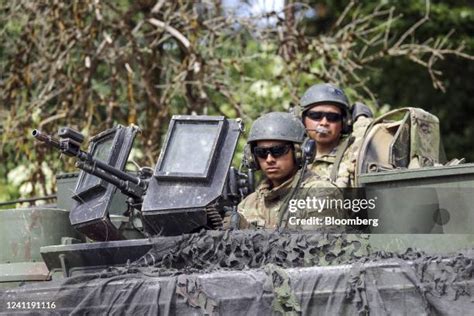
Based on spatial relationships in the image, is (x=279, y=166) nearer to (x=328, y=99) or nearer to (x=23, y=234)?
(x=328, y=99)

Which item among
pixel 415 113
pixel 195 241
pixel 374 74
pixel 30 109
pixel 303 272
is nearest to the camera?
pixel 303 272

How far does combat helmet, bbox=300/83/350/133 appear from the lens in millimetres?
10852

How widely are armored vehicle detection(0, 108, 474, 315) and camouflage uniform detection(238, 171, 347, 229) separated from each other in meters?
0.13

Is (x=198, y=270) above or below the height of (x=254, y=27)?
below

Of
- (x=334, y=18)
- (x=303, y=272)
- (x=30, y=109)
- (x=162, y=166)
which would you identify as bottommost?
(x=303, y=272)

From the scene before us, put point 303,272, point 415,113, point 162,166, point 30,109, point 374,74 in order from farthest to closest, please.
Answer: point 374,74
point 30,109
point 415,113
point 162,166
point 303,272

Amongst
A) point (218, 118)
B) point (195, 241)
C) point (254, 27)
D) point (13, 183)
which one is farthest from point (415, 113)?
point (13, 183)

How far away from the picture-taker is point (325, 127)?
10.8m

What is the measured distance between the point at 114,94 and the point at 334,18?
536 cm

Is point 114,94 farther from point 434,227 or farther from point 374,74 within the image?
point 434,227

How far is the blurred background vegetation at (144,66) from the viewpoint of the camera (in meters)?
15.1

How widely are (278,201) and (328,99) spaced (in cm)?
149

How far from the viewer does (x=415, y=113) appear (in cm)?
1005

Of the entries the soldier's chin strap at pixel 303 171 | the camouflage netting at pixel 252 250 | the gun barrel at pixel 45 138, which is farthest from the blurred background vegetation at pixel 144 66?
the camouflage netting at pixel 252 250
